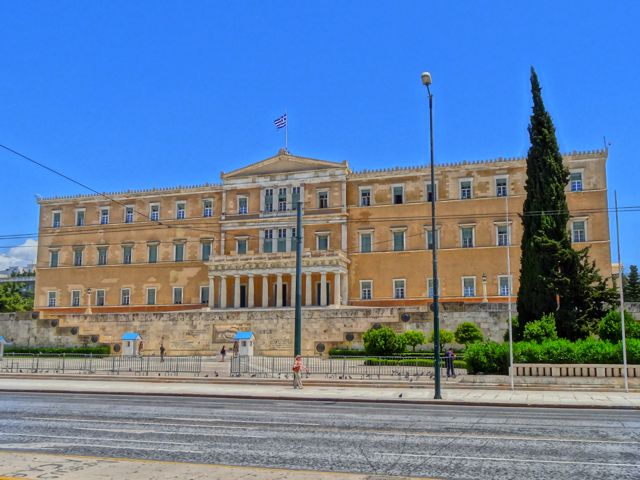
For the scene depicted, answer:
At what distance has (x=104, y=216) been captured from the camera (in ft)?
224

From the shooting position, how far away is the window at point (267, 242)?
201 feet

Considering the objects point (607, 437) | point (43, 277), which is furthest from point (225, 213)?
point (607, 437)

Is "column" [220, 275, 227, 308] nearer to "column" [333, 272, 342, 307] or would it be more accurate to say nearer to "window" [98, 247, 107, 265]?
"column" [333, 272, 342, 307]

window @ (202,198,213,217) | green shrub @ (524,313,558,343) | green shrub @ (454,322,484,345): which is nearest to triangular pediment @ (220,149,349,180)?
window @ (202,198,213,217)

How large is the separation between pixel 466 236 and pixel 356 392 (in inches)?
1364

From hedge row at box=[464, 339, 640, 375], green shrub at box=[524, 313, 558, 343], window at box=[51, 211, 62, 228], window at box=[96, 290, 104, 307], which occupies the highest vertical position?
window at box=[51, 211, 62, 228]

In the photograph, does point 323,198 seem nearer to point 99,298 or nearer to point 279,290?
point 279,290

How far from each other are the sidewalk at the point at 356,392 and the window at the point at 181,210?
36.3 metres

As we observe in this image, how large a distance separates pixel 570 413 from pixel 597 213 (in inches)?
1539

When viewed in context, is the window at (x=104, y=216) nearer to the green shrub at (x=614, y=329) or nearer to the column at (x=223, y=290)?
the column at (x=223, y=290)

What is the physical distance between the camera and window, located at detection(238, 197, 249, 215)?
63188 millimetres

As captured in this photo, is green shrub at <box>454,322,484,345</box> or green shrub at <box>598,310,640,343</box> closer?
green shrub at <box>598,310,640,343</box>

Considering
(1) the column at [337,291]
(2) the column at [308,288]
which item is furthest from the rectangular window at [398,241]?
(2) the column at [308,288]

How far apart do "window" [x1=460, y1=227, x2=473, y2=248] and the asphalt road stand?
38.2 m
